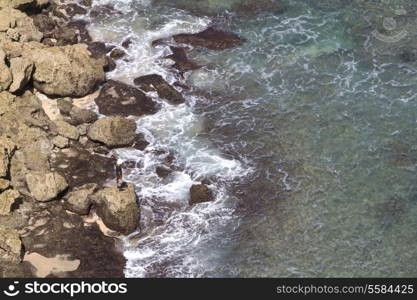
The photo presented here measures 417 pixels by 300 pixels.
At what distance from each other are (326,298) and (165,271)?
334 inches

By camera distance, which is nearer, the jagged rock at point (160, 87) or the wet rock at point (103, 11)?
the jagged rock at point (160, 87)

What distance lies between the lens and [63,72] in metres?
43.9

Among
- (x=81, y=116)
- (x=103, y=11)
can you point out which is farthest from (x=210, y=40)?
(x=81, y=116)

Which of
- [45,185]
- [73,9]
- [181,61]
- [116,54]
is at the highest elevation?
[73,9]

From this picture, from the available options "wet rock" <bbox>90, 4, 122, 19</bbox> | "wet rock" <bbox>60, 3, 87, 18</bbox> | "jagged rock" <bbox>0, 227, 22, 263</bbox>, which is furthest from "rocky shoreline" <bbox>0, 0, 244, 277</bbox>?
"wet rock" <bbox>90, 4, 122, 19</bbox>

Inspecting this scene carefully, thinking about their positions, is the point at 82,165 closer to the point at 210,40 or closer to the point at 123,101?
the point at 123,101

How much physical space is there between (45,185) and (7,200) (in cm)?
220

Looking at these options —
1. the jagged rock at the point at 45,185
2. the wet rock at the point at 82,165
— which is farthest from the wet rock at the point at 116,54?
the jagged rock at the point at 45,185

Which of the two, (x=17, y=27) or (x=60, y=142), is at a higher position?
(x=17, y=27)

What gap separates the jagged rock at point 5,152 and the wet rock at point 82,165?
2.59 metres

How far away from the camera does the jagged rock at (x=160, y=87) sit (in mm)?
45719

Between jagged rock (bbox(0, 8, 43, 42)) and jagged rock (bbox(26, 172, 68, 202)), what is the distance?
1359 cm

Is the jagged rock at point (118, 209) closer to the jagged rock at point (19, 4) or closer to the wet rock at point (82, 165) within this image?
the wet rock at point (82, 165)

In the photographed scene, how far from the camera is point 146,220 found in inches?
1471
